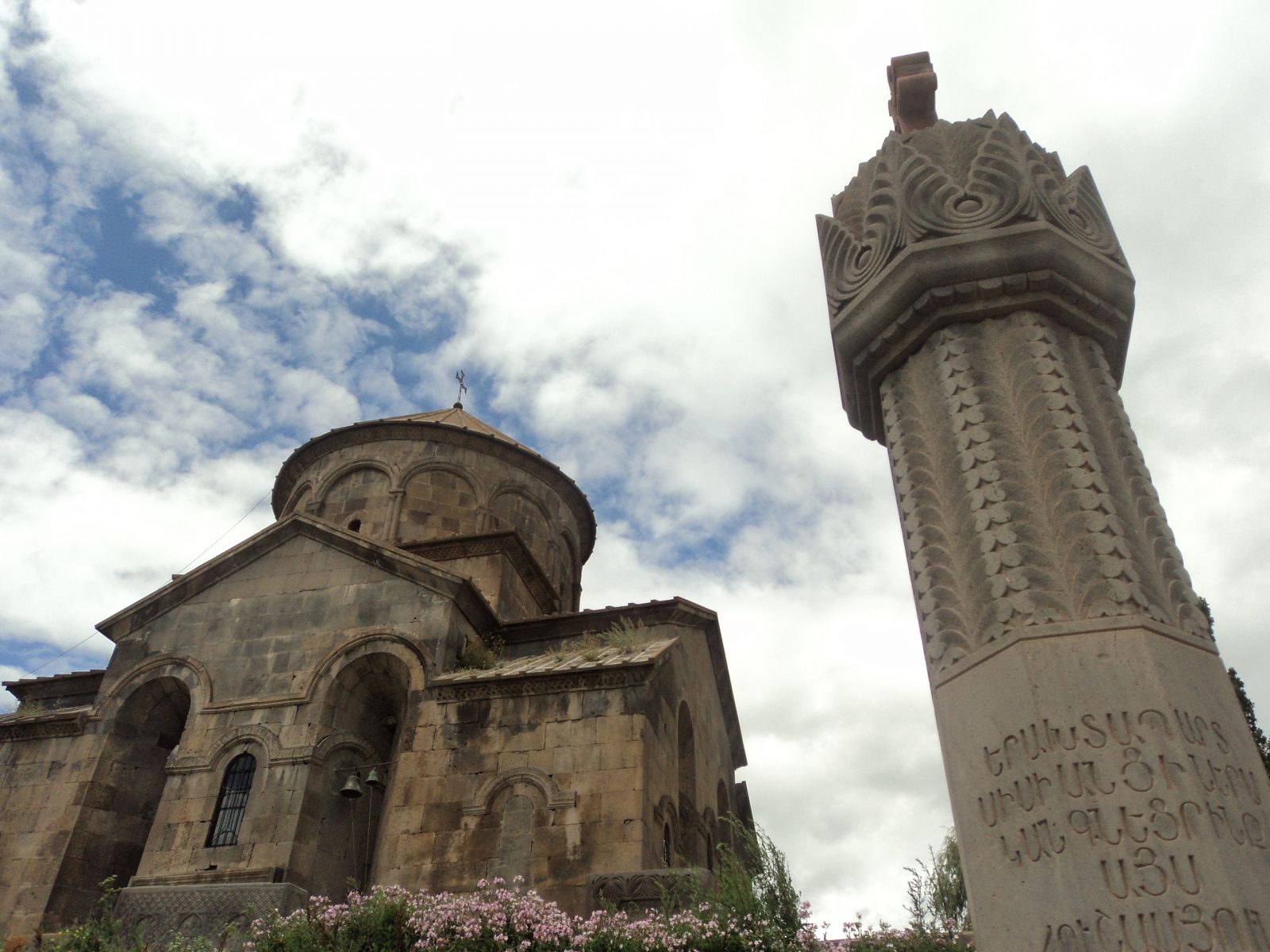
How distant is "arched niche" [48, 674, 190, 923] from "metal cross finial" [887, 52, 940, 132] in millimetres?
9407

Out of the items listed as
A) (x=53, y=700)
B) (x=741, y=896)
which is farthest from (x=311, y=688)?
(x=741, y=896)

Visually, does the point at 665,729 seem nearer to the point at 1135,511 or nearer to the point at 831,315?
the point at 831,315

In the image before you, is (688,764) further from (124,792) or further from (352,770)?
(124,792)

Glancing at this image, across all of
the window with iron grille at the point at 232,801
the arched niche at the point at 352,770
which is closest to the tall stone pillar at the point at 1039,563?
the arched niche at the point at 352,770

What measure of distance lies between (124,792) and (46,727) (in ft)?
4.06

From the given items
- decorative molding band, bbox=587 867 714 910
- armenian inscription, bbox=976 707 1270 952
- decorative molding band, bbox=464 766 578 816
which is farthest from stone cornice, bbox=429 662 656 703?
armenian inscription, bbox=976 707 1270 952

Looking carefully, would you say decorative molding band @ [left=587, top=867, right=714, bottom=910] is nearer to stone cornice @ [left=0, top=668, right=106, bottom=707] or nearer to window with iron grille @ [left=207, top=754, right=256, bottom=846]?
window with iron grille @ [left=207, top=754, right=256, bottom=846]

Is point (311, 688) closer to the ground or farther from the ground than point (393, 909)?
farther from the ground

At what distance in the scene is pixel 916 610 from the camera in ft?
10.7

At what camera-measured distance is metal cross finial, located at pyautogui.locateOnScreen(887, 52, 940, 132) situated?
4.46 meters

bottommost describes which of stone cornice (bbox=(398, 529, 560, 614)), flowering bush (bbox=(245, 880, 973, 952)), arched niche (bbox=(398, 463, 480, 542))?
flowering bush (bbox=(245, 880, 973, 952))

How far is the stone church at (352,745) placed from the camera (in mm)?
7980

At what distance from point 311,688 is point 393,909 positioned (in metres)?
3.48

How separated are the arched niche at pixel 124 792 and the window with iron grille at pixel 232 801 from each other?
3.16 feet
